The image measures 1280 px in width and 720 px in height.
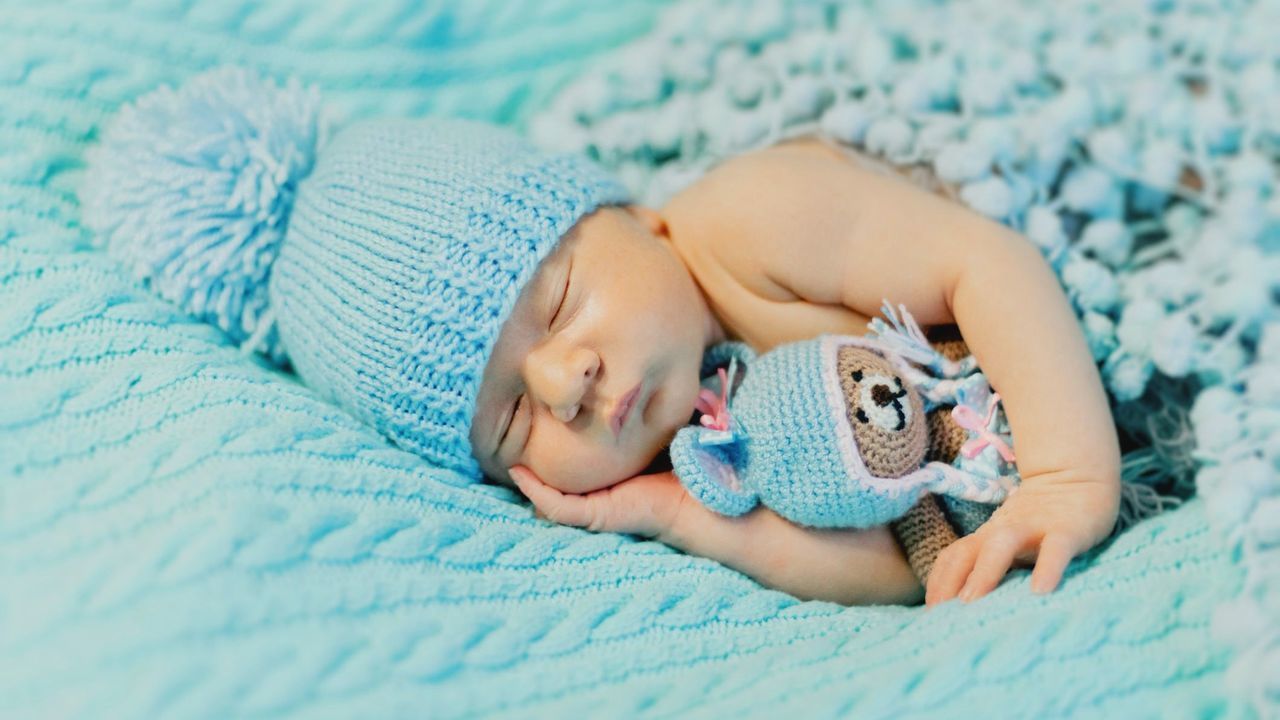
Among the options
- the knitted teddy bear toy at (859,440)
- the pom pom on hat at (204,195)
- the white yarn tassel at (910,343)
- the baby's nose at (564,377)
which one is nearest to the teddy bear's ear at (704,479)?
the knitted teddy bear toy at (859,440)

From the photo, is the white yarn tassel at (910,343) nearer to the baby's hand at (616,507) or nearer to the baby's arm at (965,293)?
the baby's arm at (965,293)

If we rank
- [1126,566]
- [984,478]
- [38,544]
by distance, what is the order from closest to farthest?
[38,544]
[1126,566]
[984,478]

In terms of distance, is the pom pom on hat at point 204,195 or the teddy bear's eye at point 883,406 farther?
the pom pom on hat at point 204,195

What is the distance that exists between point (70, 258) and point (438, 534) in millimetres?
522

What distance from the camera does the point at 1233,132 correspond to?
1.30m

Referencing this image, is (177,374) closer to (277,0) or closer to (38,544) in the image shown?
(38,544)

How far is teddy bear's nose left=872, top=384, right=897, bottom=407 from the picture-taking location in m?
1.07

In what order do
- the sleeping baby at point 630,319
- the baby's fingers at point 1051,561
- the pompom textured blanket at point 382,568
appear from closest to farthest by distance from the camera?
the pompom textured blanket at point 382,568 < the baby's fingers at point 1051,561 < the sleeping baby at point 630,319

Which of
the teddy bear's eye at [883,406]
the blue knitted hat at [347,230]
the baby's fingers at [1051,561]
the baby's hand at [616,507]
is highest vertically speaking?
the blue knitted hat at [347,230]

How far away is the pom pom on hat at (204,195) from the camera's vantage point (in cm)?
117

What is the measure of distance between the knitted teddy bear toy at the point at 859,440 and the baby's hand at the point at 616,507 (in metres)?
0.06

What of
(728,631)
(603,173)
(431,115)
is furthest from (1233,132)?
(431,115)

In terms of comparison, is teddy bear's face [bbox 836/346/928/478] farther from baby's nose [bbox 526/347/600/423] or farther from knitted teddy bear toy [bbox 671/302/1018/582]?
baby's nose [bbox 526/347/600/423]

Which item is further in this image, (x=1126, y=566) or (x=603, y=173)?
(x=603, y=173)
